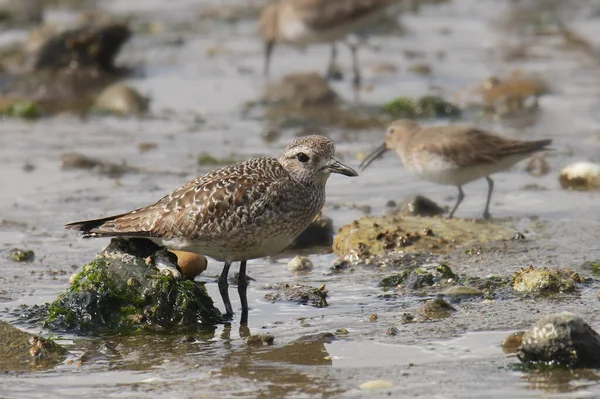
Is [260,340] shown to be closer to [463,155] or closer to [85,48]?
[463,155]

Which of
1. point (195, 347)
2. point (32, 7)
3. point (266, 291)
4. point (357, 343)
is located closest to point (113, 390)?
point (195, 347)

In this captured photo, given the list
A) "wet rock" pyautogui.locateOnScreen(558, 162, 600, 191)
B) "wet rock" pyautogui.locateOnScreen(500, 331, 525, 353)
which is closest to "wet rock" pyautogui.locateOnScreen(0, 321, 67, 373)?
"wet rock" pyautogui.locateOnScreen(500, 331, 525, 353)

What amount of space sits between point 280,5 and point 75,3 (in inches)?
299

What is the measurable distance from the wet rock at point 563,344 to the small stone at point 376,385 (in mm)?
783

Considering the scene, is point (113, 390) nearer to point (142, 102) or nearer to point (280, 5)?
point (142, 102)

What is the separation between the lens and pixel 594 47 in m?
18.3

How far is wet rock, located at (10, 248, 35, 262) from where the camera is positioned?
352 inches

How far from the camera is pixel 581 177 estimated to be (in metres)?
11.0

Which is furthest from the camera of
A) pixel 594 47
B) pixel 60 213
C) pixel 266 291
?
pixel 594 47

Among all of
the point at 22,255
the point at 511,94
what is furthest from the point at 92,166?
the point at 511,94

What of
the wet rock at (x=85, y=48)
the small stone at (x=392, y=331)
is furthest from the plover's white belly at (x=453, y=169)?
the wet rock at (x=85, y=48)

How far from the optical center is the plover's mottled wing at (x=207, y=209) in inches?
290

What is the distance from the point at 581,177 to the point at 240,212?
479 cm

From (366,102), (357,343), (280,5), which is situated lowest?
(357,343)
